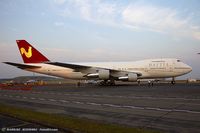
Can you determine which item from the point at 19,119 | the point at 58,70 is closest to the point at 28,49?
the point at 58,70

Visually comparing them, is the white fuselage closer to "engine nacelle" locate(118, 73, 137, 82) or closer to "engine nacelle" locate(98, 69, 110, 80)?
"engine nacelle" locate(118, 73, 137, 82)

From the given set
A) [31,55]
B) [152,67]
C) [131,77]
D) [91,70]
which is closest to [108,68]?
[91,70]

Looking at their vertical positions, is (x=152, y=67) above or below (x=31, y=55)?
below

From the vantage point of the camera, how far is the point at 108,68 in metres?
41.6

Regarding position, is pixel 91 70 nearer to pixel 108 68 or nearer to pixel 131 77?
pixel 108 68

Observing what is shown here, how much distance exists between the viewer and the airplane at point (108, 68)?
39.4 metres

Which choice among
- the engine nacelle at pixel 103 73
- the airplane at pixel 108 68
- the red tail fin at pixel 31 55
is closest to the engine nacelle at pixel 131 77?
the airplane at pixel 108 68

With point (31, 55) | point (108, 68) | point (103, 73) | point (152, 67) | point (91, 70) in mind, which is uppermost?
point (31, 55)

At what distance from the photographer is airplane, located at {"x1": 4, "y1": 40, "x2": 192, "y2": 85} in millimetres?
39375

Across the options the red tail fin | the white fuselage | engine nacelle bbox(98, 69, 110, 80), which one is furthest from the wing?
the red tail fin

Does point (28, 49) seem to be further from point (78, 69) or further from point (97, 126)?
point (97, 126)

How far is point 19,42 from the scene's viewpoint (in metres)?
44.6

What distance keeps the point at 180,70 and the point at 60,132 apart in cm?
3568

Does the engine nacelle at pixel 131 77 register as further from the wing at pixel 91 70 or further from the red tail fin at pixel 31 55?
the red tail fin at pixel 31 55
